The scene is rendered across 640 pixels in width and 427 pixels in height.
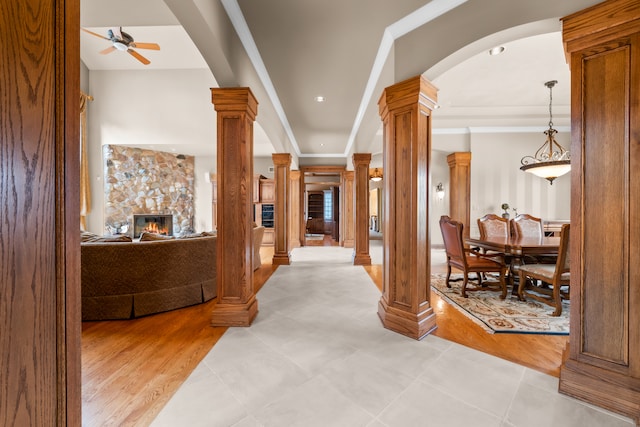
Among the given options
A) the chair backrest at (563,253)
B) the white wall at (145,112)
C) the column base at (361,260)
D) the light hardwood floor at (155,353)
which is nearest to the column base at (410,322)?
the light hardwood floor at (155,353)

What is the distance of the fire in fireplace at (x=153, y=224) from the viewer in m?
7.40

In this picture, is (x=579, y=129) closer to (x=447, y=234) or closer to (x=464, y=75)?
(x=447, y=234)

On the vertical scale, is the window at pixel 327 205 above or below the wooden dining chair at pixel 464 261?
above

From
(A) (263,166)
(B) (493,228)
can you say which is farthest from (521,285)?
(A) (263,166)

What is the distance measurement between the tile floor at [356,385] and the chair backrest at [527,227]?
116 inches

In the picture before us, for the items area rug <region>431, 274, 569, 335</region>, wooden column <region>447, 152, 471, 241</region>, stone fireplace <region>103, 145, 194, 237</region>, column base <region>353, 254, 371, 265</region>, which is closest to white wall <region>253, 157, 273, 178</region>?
stone fireplace <region>103, 145, 194, 237</region>

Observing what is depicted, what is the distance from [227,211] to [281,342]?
1233 mm

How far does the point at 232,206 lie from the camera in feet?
8.14

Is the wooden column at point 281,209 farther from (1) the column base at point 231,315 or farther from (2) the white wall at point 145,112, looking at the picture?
(1) the column base at point 231,315

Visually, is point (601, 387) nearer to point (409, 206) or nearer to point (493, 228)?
point (409, 206)

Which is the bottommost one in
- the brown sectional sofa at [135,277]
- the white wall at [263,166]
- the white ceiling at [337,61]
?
the brown sectional sofa at [135,277]

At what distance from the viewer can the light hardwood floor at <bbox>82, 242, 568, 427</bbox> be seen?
59.4 inches

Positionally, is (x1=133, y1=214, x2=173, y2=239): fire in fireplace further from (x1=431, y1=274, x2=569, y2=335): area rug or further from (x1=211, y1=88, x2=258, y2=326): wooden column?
(x1=431, y1=274, x2=569, y2=335): area rug

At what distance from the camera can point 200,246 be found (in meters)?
3.14
